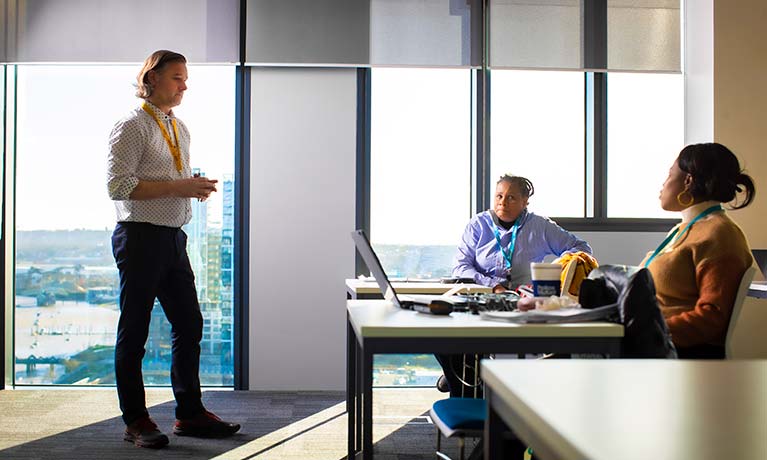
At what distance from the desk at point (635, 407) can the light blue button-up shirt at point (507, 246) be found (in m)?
3.24

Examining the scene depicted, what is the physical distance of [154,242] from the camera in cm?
369

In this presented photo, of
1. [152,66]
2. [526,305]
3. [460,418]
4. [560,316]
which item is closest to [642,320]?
[560,316]

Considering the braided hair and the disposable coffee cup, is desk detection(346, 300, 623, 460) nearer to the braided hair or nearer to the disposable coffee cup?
the disposable coffee cup

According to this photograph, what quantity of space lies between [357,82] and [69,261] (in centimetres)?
222

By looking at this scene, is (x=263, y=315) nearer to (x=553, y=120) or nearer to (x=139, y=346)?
(x=139, y=346)

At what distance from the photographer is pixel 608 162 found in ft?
18.3

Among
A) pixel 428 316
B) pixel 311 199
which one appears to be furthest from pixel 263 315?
pixel 428 316

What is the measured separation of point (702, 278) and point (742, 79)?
3231 millimetres

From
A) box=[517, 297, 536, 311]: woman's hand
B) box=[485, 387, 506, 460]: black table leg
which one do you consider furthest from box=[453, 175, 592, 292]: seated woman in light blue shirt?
box=[485, 387, 506, 460]: black table leg

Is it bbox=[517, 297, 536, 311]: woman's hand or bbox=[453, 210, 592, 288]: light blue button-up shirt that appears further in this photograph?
bbox=[453, 210, 592, 288]: light blue button-up shirt

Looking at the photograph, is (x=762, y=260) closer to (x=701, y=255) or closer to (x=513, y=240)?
(x=513, y=240)

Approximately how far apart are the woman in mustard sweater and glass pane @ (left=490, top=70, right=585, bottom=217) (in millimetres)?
2806

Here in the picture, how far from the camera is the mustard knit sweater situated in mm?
2363

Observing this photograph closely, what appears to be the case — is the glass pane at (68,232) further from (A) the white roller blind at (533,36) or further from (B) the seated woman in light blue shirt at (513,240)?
(B) the seated woman in light blue shirt at (513,240)
